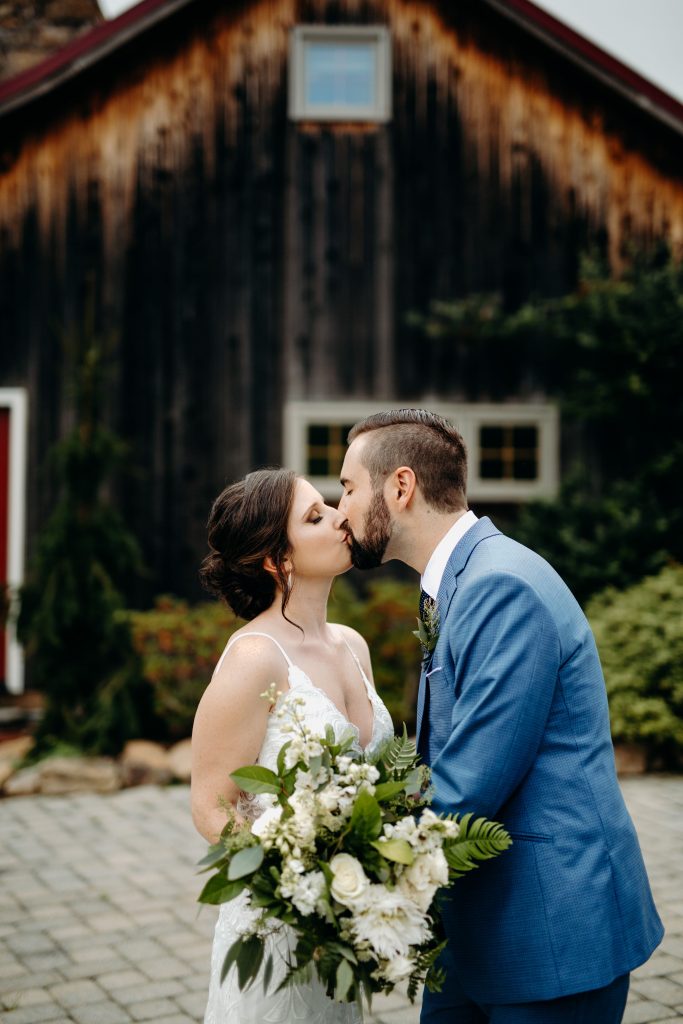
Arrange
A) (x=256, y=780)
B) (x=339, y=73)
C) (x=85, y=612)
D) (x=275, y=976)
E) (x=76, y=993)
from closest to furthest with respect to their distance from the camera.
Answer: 1. (x=256, y=780)
2. (x=275, y=976)
3. (x=76, y=993)
4. (x=85, y=612)
5. (x=339, y=73)

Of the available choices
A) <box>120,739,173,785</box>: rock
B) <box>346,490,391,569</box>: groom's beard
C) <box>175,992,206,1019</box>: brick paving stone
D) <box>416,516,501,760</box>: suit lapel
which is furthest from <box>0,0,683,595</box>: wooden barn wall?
<box>416,516,501,760</box>: suit lapel

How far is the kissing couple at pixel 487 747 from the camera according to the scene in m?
2.19

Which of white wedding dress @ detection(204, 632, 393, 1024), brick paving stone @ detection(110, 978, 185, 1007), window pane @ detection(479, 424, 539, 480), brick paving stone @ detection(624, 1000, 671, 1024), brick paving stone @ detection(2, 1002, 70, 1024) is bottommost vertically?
brick paving stone @ detection(110, 978, 185, 1007)

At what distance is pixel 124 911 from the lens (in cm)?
515

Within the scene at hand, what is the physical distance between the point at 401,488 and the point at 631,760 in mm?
5613

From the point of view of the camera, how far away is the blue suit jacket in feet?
7.10

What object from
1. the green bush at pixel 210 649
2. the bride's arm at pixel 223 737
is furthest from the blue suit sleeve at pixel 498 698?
the green bush at pixel 210 649

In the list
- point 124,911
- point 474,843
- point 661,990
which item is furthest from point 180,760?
point 474,843

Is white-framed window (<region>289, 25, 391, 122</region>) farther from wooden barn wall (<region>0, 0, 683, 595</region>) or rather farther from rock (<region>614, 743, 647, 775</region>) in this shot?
rock (<region>614, 743, 647, 775</region>)

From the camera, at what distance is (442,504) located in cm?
268

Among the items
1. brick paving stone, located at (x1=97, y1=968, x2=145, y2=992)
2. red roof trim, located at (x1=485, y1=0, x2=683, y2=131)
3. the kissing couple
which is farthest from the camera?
red roof trim, located at (x1=485, y1=0, x2=683, y2=131)

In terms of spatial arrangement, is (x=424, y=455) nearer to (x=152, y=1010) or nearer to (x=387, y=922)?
(x=387, y=922)

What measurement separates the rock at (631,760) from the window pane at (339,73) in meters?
6.64

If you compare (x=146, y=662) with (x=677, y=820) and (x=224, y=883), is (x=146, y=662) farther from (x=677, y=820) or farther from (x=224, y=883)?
(x=224, y=883)
